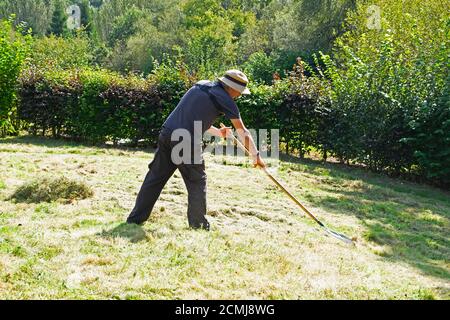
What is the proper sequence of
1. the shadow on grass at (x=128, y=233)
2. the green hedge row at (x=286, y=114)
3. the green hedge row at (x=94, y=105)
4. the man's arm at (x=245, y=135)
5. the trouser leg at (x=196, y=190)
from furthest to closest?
the green hedge row at (x=94, y=105) < the green hedge row at (x=286, y=114) < the trouser leg at (x=196, y=190) < the man's arm at (x=245, y=135) < the shadow on grass at (x=128, y=233)

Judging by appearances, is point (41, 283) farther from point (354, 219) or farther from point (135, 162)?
point (135, 162)

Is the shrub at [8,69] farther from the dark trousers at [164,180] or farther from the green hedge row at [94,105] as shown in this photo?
the dark trousers at [164,180]

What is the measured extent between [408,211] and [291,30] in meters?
26.9

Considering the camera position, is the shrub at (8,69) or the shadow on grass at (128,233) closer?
the shadow on grass at (128,233)

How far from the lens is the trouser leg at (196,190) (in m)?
5.43

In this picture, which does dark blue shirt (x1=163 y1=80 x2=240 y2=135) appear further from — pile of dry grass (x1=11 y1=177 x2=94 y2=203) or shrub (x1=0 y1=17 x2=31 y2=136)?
shrub (x1=0 y1=17 x2=31 y2=136)

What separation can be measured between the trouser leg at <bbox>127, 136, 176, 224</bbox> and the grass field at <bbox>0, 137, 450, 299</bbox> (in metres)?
0.16

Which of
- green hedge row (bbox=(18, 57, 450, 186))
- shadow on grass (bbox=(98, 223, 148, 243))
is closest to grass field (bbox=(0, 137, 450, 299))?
shadow on grass (bbox=(98, 223, 148, 243))

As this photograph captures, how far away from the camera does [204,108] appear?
532 cm

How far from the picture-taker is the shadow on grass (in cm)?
507

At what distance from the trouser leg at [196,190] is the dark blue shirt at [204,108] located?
1.31 ft

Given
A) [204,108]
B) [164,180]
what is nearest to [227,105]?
[204,108]

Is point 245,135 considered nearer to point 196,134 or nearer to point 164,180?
point 196,134

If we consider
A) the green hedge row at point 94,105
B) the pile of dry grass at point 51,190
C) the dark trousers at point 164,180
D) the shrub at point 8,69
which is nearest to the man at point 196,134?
the dark trousers at point 164,180
